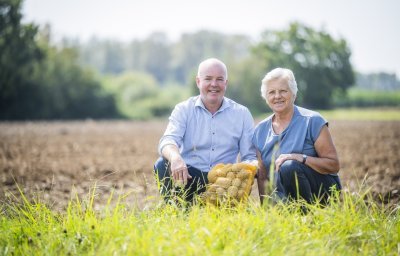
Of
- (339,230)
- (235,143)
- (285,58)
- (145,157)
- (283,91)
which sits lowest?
(145,157)

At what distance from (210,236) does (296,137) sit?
6.04ft

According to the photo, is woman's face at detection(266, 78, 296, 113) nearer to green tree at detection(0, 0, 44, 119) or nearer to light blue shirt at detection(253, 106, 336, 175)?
light blue shirt at detection(253, 106, 336, 175)

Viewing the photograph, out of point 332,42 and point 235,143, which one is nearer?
point 235,143

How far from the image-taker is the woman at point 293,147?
14.4 ft

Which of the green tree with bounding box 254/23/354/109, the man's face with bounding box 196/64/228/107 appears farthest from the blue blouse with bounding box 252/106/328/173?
the green tree with bounding box 254/23/354/109

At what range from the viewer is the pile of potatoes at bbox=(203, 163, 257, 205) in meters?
4.32

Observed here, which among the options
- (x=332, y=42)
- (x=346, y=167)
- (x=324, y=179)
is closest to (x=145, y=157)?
(x=346, y=167)

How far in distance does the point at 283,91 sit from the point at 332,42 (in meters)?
66.2

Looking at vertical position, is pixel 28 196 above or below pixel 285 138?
below

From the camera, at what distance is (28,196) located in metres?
5.85

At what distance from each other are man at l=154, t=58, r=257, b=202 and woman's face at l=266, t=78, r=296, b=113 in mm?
544

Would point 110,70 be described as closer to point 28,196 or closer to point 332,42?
point 332,42

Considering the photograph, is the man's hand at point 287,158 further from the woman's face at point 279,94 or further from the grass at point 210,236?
the grass at point 210,236

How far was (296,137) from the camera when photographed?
4625 millimetres
